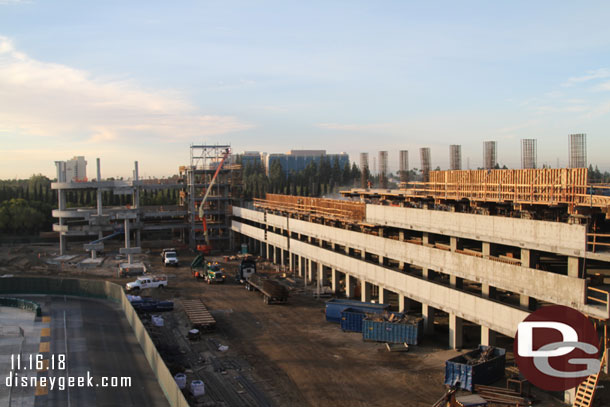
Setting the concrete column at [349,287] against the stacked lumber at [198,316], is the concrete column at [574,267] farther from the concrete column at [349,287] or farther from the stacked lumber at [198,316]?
the concrete column at [349,287]

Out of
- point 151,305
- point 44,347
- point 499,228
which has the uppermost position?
point 499,228

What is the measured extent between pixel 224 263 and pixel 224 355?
37010mm

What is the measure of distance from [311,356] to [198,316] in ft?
35.0

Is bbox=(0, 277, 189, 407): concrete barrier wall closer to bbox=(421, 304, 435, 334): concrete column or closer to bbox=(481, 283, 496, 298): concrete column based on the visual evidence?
bbox=(421, 304, 435, 334): concrete column

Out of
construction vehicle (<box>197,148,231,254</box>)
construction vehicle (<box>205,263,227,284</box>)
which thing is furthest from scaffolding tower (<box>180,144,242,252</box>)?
construction vehicle (<box>205,263,227,284</box>)

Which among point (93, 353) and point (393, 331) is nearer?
point (93, 353)

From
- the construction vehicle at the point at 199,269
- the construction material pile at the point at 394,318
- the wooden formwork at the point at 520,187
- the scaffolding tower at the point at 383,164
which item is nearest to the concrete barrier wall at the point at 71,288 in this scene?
the construction vehicle at the point at 199,269

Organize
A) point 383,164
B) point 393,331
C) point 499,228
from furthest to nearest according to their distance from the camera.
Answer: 1. point 383,164
2. point 393,331
3. point 499,228

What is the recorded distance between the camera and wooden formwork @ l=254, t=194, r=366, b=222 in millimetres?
43147

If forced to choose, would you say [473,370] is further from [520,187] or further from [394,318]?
[520,187]

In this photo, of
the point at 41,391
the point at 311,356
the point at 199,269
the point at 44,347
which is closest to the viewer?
the point at 41,391

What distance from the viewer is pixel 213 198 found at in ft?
262

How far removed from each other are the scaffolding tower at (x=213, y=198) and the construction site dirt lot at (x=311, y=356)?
103ft

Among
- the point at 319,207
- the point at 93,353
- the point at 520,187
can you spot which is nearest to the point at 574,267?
the point at 520,187
